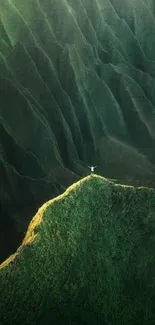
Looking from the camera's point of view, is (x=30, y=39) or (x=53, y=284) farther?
(x=30, y=39)

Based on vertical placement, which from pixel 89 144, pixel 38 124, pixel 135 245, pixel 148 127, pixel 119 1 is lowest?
pixel 135 245

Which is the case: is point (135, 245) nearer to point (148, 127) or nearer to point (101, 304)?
point (101, 304)

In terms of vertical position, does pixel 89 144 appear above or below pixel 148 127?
below

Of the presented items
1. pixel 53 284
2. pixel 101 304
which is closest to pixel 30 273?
pixel 53 284

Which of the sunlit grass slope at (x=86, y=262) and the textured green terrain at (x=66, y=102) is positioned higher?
the textured green terrain at (x=66, y=102)

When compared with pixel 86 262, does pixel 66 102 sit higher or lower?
higher
